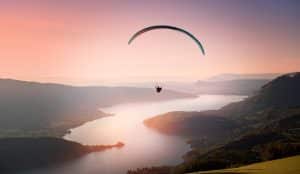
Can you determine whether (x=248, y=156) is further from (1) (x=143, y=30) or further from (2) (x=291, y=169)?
(1) (x=143, y=30)

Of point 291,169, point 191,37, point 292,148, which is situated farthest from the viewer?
point 292,148

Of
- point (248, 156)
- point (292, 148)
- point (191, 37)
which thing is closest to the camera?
point (191, 37)

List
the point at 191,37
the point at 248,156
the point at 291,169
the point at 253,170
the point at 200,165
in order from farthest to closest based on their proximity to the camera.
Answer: the point at 248,156 < the point at 200,165 < the point at 253,170 < the point at 291,169 < the point at 191,37

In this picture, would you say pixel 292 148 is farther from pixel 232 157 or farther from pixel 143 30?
pixel 143 30

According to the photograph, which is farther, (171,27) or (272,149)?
(272,149)

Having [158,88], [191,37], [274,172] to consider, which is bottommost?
[274,172]

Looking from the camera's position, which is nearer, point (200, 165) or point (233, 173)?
point (233, 173)

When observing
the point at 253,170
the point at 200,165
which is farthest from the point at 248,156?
the point at 253,170

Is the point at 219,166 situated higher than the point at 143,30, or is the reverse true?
the point at 143,30

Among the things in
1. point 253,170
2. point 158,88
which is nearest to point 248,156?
point 253,170
